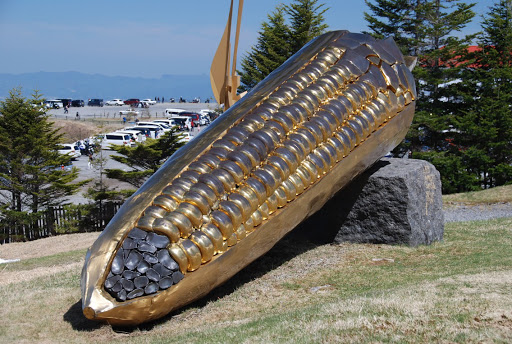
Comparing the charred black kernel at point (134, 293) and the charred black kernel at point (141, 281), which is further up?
the charred black kernel at point (141, 281)

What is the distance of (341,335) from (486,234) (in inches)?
256

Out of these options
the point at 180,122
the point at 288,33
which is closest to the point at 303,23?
the point at 288,33

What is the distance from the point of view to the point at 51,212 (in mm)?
17469

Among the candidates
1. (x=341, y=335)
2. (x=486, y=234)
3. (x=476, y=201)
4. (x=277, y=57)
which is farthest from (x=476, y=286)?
(x=277, y=57)

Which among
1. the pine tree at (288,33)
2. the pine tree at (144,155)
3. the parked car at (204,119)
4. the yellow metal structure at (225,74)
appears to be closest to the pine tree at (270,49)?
the pine tree at (288,33)

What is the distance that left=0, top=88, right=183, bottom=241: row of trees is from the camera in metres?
17.3

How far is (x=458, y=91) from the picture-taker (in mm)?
22609

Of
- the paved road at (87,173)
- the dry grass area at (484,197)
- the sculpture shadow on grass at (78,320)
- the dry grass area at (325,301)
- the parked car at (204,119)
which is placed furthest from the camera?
the parked car at (204,119)

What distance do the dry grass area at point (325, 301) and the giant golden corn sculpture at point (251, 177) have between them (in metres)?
0.48

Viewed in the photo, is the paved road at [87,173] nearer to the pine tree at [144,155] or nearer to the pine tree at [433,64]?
the pine tree at [144,155]

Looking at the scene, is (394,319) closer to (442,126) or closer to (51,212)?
(51,212)

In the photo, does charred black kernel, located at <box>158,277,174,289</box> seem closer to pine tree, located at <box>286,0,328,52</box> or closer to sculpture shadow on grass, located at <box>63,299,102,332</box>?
sculpture shadow on grass, located at <box>63,299,102,332</box>

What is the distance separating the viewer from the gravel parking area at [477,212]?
15047 millimetres

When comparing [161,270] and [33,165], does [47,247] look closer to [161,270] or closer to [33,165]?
[33,165]
